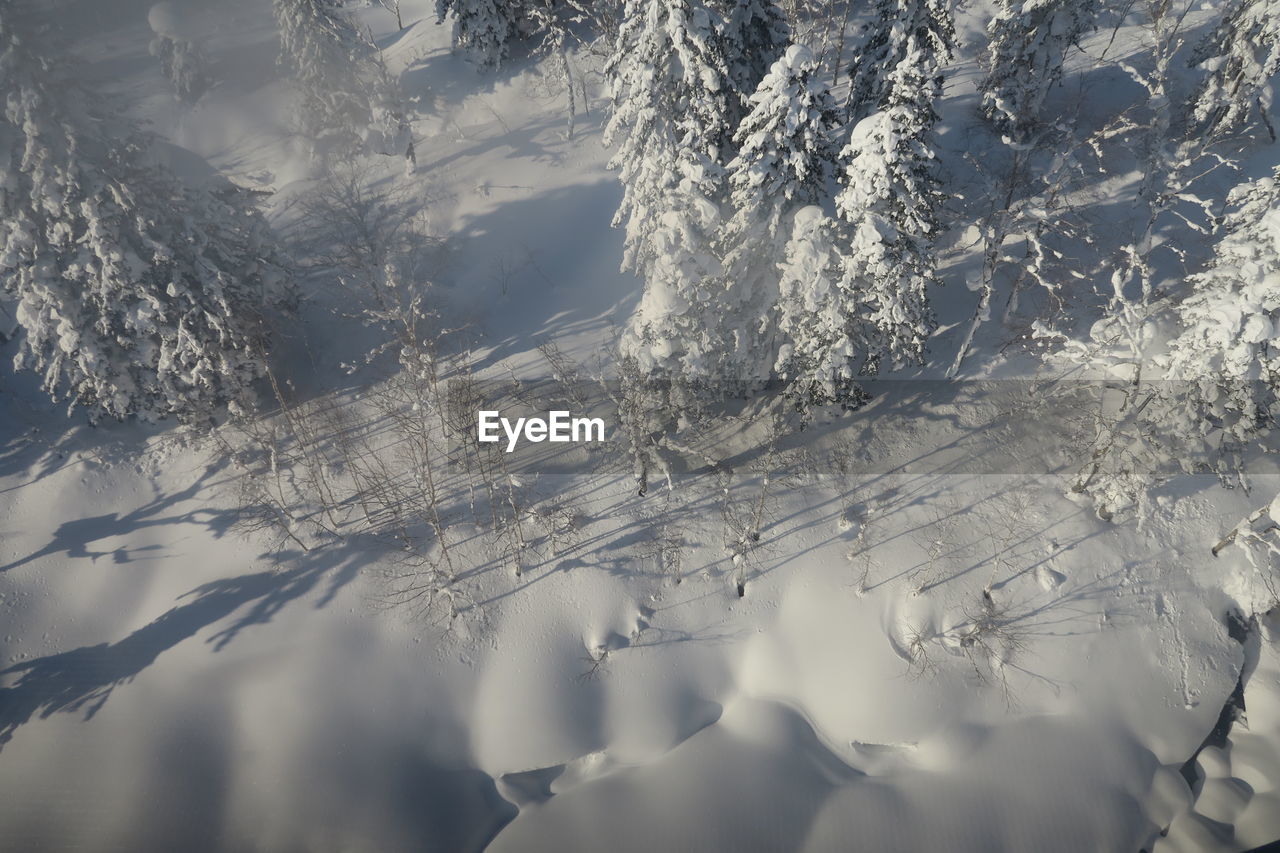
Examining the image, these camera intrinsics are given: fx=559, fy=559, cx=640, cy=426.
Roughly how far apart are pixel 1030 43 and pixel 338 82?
111 ft

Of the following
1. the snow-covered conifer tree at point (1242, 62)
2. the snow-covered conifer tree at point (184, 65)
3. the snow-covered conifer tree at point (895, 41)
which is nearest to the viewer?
the snow-covered conifer tree at point (895, 41)

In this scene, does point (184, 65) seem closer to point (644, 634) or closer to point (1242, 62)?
point (644, 634)

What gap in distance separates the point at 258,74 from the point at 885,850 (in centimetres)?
5412

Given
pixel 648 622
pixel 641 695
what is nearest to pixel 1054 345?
pixel 648 622

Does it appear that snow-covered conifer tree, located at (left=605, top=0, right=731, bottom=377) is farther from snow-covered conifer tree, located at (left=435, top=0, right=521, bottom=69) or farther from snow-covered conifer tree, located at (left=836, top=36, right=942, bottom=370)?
snow-covered conifer tree, located at (left=435, top=0, right=521, bottom=69)

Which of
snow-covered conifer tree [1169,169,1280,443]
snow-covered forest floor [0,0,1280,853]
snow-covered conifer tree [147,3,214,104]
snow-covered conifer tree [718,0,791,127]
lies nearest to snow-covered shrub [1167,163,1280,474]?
snow-covered conifer tree [1169,169,1280,443]

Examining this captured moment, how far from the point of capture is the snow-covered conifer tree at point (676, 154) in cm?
1587

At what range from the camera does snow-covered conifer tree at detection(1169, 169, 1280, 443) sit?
13406mm

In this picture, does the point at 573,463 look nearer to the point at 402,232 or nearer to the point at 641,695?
the point at 641,695

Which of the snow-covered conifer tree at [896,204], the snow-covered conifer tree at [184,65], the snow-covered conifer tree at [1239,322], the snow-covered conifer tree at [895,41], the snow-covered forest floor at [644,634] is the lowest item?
the snow-covered forest floor at [644,634]

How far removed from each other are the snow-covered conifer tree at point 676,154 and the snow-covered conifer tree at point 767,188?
2.50 ft

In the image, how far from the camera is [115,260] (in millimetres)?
18203

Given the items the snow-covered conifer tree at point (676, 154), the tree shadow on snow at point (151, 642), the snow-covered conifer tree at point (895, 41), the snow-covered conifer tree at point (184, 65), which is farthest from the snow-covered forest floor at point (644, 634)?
the snow-covered conifer tree at point (184, 65)

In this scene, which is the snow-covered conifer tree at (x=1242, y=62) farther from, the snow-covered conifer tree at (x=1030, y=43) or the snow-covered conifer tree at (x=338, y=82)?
the snow-covered conifer tree at (x=338, y=82)
